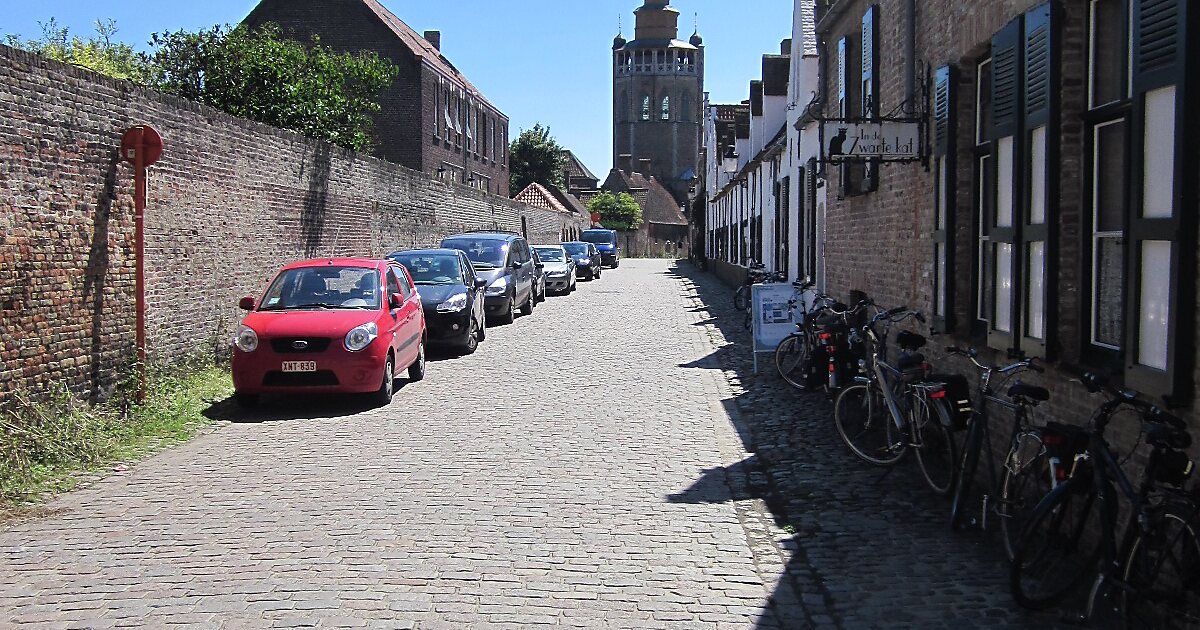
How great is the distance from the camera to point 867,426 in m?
8.68

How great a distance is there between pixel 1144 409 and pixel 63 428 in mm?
7909

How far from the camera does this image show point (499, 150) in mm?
62312

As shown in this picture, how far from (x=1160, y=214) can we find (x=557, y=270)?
28.5 m

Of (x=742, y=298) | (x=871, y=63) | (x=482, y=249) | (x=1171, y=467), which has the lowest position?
(x=742, y=298)

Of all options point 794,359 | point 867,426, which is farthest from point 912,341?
point 794,359

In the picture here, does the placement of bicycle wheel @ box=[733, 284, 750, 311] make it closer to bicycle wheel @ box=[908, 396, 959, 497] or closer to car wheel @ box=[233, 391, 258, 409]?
car wheel @ box=[233, 391, 258, 409]

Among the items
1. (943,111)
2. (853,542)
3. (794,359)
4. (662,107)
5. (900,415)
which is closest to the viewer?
(853,542)

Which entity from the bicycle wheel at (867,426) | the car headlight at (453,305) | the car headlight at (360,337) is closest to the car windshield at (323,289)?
the car headlight at (360,337)

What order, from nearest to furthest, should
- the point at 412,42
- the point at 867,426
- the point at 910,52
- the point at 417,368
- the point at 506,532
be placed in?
the point at 506,532, the point at 867,426, the point at 910,52, the point at 417,368, the point at 412,42

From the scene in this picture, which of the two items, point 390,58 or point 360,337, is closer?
point 360,337

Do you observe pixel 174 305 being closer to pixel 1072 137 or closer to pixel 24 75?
pixel 24 75

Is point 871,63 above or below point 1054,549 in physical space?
above

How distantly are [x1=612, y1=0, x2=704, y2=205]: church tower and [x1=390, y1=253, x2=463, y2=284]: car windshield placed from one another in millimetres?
102371

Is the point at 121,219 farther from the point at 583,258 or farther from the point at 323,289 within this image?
the point at 583,258
